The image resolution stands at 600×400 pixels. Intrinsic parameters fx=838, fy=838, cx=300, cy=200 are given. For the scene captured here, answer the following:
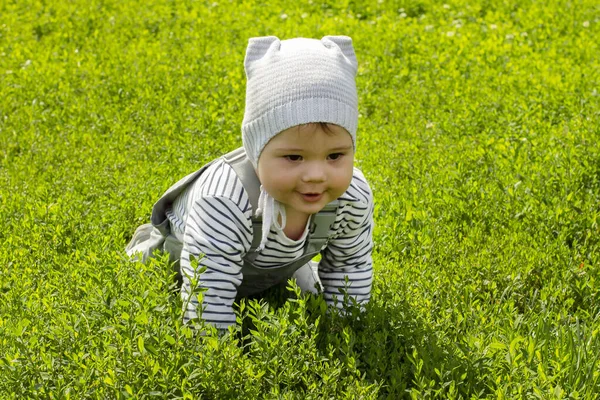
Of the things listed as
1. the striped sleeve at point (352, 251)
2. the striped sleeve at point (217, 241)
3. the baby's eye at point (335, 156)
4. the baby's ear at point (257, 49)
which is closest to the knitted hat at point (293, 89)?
the baby's ear at point (257, 49)

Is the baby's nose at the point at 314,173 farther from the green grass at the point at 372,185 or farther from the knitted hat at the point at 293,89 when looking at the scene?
the green grass at the point at 372,185

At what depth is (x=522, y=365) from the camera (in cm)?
328

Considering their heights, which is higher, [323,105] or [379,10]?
[323,105]

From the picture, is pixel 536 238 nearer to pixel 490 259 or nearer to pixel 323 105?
pixel 490 259

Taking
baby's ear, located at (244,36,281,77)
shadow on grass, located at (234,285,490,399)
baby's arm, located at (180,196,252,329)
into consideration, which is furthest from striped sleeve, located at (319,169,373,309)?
baby's ear, located at (244,36,281,77)

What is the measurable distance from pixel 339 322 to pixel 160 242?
1144 millimetres

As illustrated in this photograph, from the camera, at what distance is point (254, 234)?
388 centimetres

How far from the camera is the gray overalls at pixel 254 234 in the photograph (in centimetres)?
384

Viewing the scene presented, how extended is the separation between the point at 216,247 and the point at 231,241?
8 centimetres

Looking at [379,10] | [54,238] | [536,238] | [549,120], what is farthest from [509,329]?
[379,10]

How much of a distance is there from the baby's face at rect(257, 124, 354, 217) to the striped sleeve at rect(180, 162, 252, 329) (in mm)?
183

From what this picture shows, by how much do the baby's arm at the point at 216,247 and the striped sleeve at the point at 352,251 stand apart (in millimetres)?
529

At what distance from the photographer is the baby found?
3523 mm

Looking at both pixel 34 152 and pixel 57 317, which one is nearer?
pixel 57 317
